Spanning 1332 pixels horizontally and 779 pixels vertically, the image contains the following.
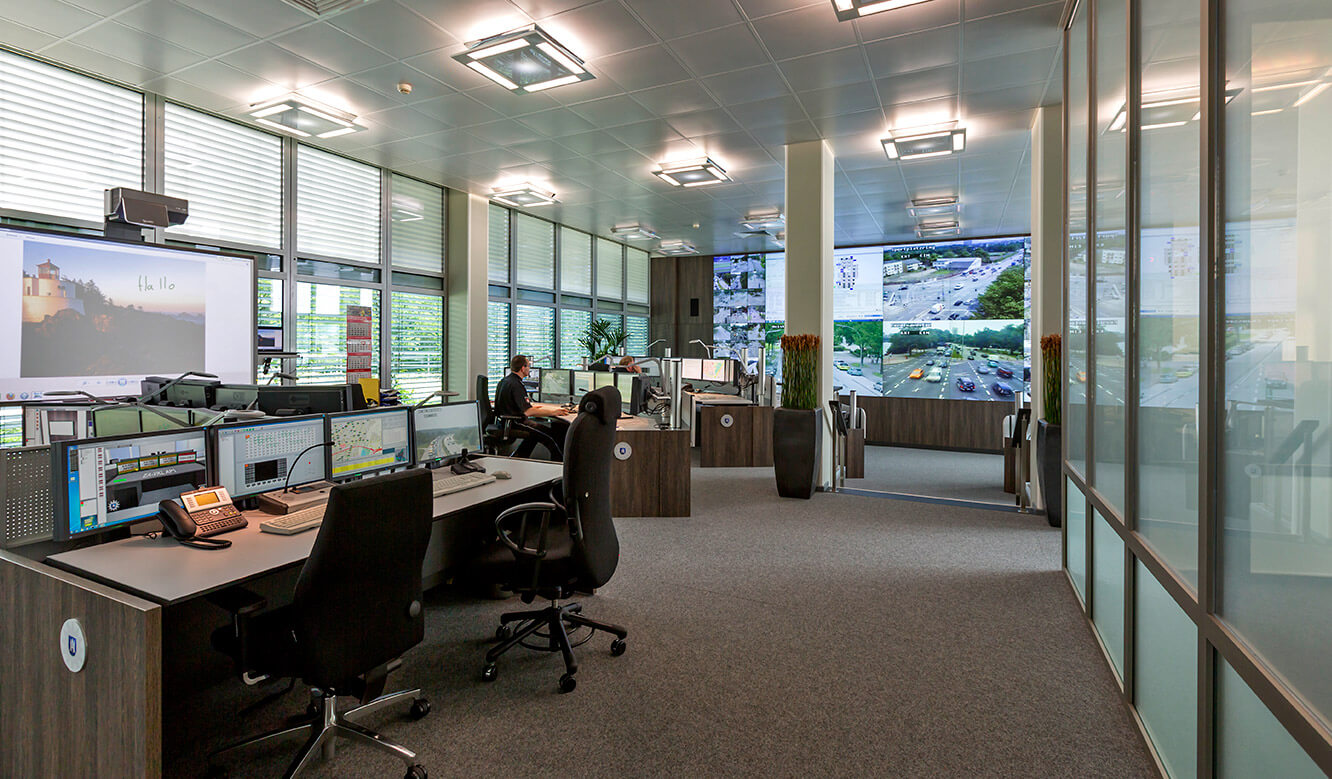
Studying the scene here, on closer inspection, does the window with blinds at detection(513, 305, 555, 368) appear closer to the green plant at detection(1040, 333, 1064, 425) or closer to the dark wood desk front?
the dark wood desk front

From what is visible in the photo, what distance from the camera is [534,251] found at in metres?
9.43

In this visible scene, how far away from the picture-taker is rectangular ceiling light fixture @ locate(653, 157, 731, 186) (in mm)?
6575

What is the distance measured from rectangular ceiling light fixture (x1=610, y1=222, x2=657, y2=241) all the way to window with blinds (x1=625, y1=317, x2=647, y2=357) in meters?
1.70

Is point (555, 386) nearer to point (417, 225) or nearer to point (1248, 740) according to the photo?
point (417, 225)

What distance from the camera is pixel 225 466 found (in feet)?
8.18

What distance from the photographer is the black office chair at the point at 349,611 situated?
6.04 feet

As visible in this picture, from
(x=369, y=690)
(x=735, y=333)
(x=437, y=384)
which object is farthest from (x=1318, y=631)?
(x=735, y=333)

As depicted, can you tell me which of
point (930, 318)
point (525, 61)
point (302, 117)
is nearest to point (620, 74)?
point (525, 61)

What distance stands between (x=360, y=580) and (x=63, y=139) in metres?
4.89

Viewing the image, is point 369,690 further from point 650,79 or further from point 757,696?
point 650,79

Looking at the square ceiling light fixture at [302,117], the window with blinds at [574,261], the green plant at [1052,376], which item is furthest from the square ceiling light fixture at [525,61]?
the window with blinds at [574,261]

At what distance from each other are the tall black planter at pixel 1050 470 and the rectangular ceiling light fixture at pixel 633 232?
630 centimetres

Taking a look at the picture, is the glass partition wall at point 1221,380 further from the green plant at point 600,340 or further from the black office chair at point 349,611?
the green plant at point 600,340

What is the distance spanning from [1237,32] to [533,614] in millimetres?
2975
